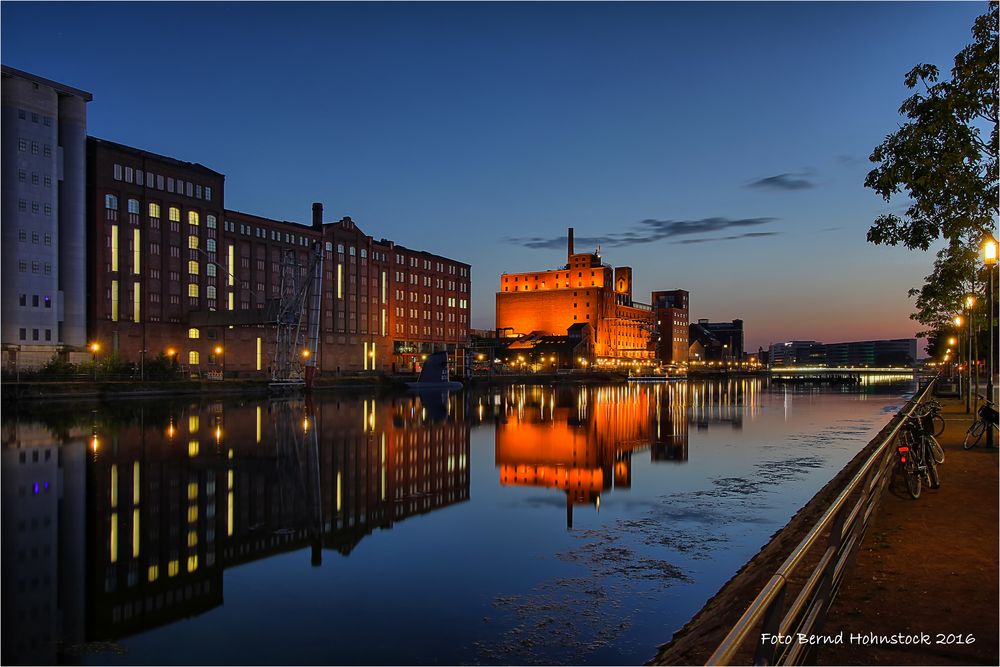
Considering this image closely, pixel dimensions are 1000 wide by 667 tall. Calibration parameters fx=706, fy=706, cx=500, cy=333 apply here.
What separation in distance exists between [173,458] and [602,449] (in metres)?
18.2

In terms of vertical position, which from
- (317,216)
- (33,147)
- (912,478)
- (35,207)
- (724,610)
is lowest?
(724,610)

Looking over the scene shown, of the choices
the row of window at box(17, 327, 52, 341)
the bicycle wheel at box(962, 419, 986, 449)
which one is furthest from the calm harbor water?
the row of window at box(17, 327, 52, 341)

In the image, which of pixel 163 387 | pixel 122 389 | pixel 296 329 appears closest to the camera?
pixel 122 389

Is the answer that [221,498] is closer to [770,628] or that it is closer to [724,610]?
[724,610]

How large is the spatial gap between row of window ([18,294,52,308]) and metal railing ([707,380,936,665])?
84.5 metres

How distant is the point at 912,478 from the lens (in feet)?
46.8

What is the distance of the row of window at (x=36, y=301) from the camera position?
74.8 meters

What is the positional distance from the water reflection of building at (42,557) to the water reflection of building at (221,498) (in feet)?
0.93

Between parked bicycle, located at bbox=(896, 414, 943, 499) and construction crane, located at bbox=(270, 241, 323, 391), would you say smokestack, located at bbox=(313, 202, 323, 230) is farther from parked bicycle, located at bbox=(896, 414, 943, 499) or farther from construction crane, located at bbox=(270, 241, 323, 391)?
parked bicycle, located at bbox=(896, 414, 943, 499)

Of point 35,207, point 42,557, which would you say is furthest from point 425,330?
point 42,557

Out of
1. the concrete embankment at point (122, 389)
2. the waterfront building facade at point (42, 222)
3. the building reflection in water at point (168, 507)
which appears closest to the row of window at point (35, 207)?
the waterfront building facade at point (42, 222)

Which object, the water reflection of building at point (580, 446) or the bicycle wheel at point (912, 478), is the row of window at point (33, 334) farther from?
the bicycle wheel at point (912, 478)

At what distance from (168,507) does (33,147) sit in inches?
2964

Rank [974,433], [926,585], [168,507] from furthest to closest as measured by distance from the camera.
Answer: [974,433] → [168,507] → [926,585]
